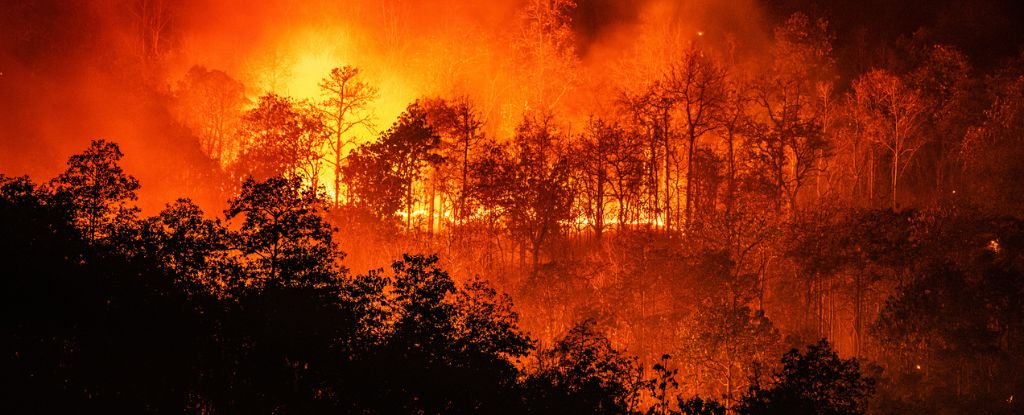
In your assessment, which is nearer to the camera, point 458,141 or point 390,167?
point 390,167

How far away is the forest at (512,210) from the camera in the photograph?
1875 centimetres

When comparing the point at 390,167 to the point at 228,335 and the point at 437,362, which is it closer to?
the point at 437,362

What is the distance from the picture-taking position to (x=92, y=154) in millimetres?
21844

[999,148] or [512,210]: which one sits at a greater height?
[999,148]

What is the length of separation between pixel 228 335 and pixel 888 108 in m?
50.0

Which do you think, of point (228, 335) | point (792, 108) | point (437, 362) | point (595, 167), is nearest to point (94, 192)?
point (228, 335)

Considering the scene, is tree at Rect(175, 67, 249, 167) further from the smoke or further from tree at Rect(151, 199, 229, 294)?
tree at Rect(151, 199, 229, 294)

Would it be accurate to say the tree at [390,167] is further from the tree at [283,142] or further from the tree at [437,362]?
the tree at [437,362]

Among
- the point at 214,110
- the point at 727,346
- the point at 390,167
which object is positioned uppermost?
the point at 214,110

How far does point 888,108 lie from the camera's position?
5703 centimetres

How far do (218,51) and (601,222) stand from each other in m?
40.4

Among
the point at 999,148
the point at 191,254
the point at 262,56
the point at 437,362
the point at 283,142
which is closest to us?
the point at 437,362

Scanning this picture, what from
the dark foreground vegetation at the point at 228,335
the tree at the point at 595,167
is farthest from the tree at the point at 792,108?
the dark foreground vegetation at the point at 228,335

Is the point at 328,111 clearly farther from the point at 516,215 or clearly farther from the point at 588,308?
the point at 588,308
